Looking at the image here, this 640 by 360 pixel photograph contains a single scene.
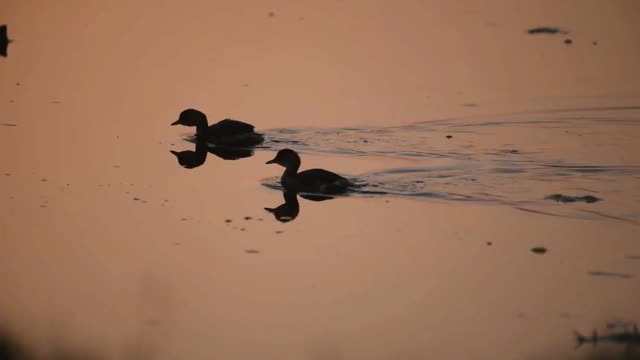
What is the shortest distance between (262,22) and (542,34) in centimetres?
555

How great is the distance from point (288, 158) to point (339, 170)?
84 centimetres

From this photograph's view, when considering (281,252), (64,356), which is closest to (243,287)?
(281,252)

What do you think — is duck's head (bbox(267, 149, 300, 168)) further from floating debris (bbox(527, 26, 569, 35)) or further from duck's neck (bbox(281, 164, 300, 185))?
floating debris (bbox(527, 26, 569, 35))

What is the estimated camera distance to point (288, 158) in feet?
51.6

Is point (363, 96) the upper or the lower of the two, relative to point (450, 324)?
upper

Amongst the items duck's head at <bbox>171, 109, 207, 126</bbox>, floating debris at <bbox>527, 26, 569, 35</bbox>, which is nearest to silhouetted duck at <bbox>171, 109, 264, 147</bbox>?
duck's head at <bbox>171, 109, 207, 126</bbox>

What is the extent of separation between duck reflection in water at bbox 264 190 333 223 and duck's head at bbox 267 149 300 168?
0.48m

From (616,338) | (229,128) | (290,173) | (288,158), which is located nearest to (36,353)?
(616,338)

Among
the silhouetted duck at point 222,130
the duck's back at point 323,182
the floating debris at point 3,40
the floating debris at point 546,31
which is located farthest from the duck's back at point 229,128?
the floating debris at point 546,31

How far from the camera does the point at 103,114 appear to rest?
19062mm

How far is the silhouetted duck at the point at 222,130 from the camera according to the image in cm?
1791

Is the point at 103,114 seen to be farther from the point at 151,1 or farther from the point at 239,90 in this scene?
the point at 151,1

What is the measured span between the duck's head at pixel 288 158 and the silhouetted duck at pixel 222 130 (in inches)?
78.8

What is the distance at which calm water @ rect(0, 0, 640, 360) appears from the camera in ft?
34.7
